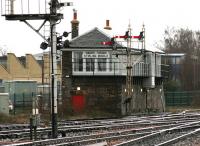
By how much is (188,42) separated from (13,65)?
26.3 m

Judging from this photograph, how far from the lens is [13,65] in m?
59.7

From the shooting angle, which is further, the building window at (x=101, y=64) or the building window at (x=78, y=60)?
the building window at (x=101, y=64)

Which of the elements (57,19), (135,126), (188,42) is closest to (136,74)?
(135,126)

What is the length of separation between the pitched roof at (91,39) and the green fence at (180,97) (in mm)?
17018

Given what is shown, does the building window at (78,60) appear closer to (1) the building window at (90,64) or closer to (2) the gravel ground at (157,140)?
(1) the building window at (90,64)

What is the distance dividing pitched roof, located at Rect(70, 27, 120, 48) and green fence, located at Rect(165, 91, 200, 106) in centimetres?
1702

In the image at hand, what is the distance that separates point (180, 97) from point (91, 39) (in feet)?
59.2

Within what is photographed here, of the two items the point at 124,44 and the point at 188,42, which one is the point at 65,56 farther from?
the point at 188,42

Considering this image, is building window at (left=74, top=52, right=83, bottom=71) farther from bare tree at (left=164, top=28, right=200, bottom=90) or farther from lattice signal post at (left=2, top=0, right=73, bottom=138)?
bare tree at (left=164, top=28, right=200, bottom=90)

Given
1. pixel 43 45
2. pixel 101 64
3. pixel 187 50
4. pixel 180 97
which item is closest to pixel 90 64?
pixel 101 64

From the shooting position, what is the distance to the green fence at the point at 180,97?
50531mm

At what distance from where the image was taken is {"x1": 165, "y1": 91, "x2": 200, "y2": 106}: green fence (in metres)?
50.5

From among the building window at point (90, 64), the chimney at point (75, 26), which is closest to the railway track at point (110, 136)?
the building window at point (90, 64)

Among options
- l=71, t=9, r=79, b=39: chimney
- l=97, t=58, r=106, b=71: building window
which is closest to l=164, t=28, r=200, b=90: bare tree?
l=71, t=9, r=79, b=39: chimney
